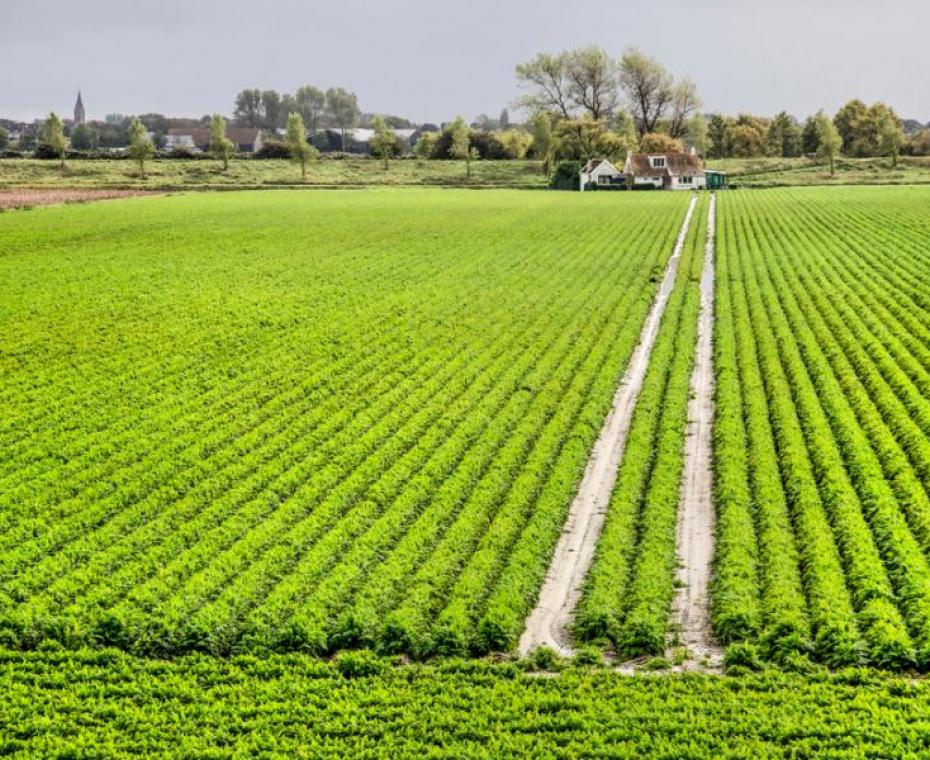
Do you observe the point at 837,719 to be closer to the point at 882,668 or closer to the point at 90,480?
the point at 882,668

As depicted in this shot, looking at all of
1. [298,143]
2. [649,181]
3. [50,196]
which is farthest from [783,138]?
[50,196]

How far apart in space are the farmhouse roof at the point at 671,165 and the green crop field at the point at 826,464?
277ft

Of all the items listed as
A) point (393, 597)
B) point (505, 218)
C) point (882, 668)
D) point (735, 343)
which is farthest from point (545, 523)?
point (505, 218)

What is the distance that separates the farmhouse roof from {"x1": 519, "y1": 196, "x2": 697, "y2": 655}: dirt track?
335 feet

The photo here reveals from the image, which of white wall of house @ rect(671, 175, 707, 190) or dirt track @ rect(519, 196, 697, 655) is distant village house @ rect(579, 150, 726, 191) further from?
dirt track @ rect(519, 196, 697, 655)

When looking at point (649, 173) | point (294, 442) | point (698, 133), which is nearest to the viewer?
point (294, 442)

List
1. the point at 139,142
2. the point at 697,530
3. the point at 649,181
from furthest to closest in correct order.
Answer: the point at 649,181, the point at 139,142, the point at 697,530

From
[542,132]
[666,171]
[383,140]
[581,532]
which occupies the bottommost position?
[581,532]

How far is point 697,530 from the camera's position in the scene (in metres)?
17.6

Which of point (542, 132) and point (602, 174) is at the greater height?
point (542, 132)

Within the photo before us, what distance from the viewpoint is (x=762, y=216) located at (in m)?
73.2

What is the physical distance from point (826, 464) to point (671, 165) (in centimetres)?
11243

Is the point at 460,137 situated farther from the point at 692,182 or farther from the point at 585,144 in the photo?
the point at 692,182

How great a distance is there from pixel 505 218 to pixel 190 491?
184 ft
